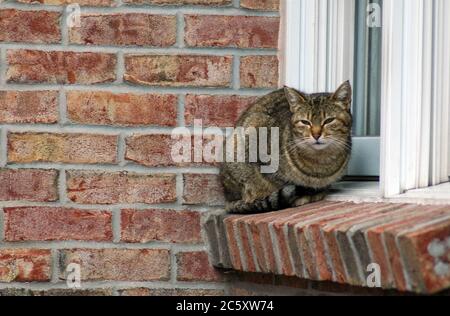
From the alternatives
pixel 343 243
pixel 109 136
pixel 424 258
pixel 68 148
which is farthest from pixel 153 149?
pixel 424 258

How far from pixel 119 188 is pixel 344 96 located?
0.74m

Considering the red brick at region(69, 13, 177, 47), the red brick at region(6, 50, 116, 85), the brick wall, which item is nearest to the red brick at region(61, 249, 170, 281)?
the brick wall

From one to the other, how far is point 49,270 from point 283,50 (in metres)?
0.99

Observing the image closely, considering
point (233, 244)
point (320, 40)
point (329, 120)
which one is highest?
point (320, 40)

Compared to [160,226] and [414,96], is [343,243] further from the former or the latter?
[160,226]

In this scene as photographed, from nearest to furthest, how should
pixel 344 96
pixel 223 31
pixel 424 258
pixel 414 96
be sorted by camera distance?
1. pixel 424 258
2. pixel 414 96
3. pixel 344 96
4. pixel 223 31

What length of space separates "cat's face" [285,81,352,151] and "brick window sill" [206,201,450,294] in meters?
0.22

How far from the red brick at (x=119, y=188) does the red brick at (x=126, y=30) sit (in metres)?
0.41

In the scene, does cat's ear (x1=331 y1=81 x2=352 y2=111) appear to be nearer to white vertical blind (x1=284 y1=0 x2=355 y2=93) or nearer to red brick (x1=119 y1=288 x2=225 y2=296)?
white vertical blind (x1=284 y1=0 x2=355 y2=93)

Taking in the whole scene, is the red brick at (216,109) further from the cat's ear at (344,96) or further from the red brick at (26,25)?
the red brick at (26,25)

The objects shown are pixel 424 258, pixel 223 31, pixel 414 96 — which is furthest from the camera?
pixel 223 31

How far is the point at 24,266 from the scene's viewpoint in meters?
2.54
